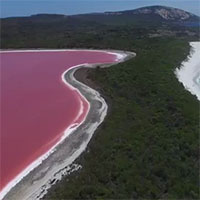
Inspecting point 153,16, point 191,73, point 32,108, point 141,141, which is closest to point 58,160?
point 141,141

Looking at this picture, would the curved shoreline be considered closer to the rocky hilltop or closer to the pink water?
the pink water

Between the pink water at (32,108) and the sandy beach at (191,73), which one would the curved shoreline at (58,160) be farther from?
the sandy beach at (191,73)

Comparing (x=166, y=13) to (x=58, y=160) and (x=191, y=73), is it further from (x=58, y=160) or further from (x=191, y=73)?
(x=58, y=160)

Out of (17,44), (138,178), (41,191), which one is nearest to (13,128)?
(41,191)

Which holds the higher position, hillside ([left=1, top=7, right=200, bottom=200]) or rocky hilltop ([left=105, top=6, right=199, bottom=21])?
rocky hilltop ([left=105, top=6, right=199, bottom=21])

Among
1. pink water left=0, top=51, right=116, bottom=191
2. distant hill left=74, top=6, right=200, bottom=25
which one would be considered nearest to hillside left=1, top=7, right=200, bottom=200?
pink water left=0, top=51, right=116, bottom=191

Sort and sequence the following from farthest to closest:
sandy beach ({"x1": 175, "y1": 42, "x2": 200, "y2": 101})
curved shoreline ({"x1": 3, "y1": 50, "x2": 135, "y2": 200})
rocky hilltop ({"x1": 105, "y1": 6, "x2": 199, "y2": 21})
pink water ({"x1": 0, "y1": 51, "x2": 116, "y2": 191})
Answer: rocky hilltop ({"x1": 105, "y1": 6, "x2": 199, "y2": 21}) → sandy beach ({"x1": 175, "y1": 42, "x2": 200, "y2": 101}) → pink water ({"x1": 0, "y1": 51, "x2": 116, "y2": 191}) → curved shoreline ({"x1": 3, "y1": 50, "x2": 135, "y2": 200})

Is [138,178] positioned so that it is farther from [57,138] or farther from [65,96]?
[65,96]
